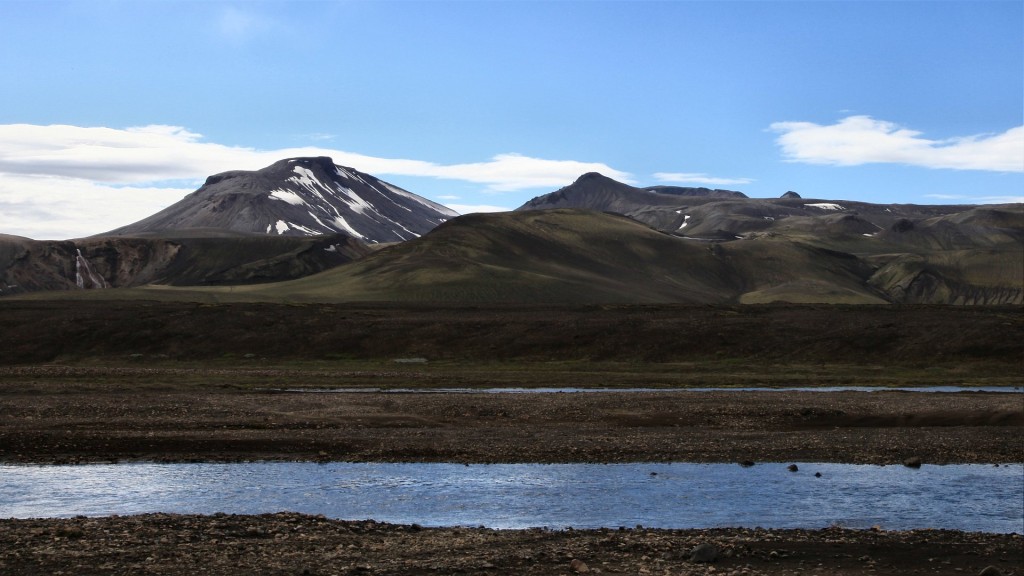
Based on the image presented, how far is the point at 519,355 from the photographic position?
100500 mm

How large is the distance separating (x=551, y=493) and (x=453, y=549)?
901 cm

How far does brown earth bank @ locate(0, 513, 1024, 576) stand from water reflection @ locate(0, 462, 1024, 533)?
234 cm

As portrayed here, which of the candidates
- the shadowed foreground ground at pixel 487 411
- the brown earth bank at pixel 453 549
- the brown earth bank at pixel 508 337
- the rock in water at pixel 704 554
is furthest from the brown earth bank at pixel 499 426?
the brown earth bank at pixel 508 337

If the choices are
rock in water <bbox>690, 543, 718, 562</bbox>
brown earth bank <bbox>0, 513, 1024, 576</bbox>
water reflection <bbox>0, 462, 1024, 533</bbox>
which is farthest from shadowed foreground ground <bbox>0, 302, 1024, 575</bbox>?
water reflection <bbox>0, 462, 1024, 533</bbox>

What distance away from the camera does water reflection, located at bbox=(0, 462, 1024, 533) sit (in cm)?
2920

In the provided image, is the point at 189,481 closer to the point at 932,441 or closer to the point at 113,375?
the point at 932,441

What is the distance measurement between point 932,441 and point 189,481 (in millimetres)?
29864

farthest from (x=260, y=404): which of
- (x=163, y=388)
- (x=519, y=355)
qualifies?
(x=519, y=355)

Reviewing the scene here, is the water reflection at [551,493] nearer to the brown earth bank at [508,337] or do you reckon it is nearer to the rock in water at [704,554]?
the rock in water at [704,554]

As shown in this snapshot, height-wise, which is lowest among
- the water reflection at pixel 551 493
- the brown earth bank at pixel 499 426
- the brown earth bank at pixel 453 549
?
the brown earth bank at pixel 499 426

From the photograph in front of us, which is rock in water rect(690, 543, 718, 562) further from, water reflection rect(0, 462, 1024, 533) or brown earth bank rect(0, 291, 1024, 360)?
brown earth bank rect(0, 291, 1024, 360)

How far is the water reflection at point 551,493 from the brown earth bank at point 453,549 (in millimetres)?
2341

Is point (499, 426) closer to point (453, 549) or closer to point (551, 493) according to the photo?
point (551, 493)

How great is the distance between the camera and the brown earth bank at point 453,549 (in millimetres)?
22141
